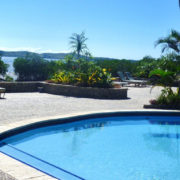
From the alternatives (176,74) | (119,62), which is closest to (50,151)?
(176,74)

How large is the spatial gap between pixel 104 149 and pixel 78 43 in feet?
41.4

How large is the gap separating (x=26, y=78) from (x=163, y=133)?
13259mm

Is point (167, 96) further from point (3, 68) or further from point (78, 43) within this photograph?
point (3, 68)

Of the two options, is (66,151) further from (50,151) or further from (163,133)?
(163,133)

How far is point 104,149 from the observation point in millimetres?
6945

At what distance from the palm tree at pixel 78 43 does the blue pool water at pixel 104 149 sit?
9.84 m

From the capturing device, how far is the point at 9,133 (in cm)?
664

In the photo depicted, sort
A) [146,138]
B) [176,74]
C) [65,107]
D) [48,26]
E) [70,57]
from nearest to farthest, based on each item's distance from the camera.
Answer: [146,138]
[65,107]
[176,74]
[70,57]
[48,26]

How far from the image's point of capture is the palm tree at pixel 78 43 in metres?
18.7

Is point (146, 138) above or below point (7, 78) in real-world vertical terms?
below

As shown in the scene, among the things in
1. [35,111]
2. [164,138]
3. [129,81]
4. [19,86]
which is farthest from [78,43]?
[164,138]

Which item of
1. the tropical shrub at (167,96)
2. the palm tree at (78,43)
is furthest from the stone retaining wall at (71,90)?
the palm tree at (78,43)

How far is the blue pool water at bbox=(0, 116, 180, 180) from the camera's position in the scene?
5426mm

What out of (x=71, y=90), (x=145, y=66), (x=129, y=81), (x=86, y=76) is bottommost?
(x=71, y=90)
